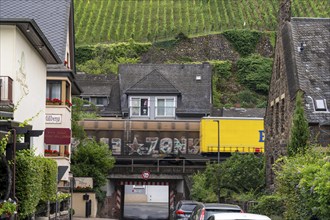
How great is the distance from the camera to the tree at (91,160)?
5516 cm

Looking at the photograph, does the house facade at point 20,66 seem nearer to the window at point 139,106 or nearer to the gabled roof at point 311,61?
the gabled roof at point 311,61

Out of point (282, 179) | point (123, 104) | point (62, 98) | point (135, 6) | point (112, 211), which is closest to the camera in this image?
point (282, 179)

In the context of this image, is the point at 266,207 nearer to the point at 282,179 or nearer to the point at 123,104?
the point at 282,179

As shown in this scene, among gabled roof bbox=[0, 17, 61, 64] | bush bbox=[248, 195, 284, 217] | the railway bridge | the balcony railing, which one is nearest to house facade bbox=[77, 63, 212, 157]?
the railway bridge

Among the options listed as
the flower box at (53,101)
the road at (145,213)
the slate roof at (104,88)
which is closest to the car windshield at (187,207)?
the flower box at (53,101)

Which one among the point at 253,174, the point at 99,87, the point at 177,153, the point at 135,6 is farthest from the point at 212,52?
the point at 253,174

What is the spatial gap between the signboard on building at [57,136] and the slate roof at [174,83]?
4155 cm

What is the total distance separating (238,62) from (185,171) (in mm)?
56177

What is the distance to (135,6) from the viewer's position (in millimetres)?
141875

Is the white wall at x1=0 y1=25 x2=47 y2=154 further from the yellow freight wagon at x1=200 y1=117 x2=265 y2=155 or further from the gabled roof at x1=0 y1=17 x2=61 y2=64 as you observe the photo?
the yellow freight wagon at x1=200 y1=117 x2=265 y2=155

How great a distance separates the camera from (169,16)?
136 meters

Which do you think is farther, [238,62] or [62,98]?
[238,62]

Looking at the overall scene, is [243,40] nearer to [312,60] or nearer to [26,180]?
[312,60]

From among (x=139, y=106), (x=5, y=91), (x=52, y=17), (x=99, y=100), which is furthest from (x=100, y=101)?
(x=5, y=91)
